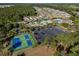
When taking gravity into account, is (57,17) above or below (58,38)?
above

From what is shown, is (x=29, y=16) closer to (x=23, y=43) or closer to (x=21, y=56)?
(x=23, y=43)

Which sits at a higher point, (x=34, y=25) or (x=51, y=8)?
(x=51, y=8)

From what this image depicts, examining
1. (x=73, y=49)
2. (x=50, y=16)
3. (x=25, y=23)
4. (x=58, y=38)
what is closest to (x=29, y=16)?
(x=25, y=23)

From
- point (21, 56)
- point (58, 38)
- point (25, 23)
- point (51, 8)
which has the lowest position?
point (21, 56)

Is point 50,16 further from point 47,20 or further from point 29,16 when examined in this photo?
point 29,16

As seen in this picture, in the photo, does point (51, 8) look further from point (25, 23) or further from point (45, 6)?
point (25, 23)

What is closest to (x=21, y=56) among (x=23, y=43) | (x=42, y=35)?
(x=23, y=43)

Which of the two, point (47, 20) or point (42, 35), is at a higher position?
point (47, 20)
